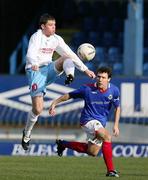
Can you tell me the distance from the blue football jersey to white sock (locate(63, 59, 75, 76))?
0.77 meters

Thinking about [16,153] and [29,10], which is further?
[29,10]

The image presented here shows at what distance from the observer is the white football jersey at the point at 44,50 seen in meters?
15.9

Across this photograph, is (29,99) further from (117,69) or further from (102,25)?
(102,25)

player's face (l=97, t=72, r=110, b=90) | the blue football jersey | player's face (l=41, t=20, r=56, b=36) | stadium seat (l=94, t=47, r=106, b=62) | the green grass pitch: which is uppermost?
stadium seat (l=94, t=47, r=106, b=62)

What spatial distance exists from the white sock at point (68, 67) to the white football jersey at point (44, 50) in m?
0.22

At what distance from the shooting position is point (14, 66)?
2753cm

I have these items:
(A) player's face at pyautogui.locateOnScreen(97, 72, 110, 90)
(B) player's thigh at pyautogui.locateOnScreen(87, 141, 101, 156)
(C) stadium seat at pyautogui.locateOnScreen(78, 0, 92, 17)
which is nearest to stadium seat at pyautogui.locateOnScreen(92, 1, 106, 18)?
(C) stadium seat at pyautogui.locateOnScreen(78, 0, 92, 17)

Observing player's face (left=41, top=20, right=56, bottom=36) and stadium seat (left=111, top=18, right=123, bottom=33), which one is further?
stadium seat (left=111, top=18, right=123, bottom=33)

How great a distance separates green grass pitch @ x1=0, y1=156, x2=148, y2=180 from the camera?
544 inches

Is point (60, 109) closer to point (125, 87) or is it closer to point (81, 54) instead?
point (125, 87)

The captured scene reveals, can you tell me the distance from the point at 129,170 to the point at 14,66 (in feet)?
41.2

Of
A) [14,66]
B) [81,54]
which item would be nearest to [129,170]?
[81,54]

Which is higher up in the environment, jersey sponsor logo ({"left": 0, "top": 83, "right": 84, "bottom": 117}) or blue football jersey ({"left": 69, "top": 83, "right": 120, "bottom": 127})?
jersey sponsor logo ({"left": 0, "top": 83, "right": 84, "bottom": 117})

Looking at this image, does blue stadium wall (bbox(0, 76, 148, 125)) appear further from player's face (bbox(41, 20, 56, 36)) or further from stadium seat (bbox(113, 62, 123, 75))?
player's face (bbox(41, 20, 56, 36))
